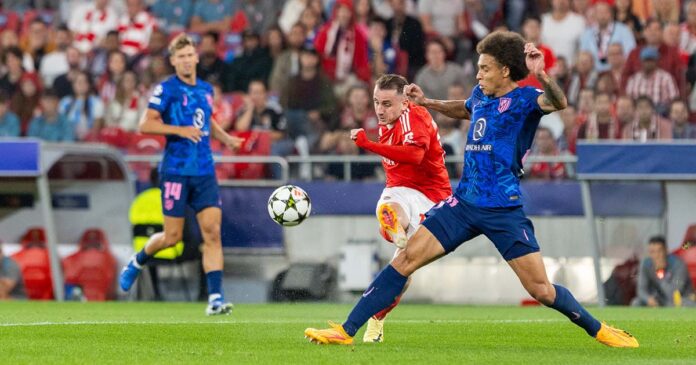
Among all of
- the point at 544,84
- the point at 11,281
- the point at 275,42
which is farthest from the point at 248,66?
the point at 544,84

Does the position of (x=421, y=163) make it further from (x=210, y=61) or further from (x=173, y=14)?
(x=173, y=14)

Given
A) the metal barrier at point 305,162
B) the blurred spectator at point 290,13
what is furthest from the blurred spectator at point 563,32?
the blurred spectator at point 290,13

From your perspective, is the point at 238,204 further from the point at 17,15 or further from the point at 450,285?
the point at 17,15

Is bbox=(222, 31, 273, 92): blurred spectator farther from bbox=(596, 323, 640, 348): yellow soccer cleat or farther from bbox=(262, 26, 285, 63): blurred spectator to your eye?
bbox=(596, 323, 640, 348): yellow soccer cleat

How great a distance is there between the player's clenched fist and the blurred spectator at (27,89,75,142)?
8440 mm

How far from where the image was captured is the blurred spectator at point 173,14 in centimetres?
2311

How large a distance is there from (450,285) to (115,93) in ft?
22.6

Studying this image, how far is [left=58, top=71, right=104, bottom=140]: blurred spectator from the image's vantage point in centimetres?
2158

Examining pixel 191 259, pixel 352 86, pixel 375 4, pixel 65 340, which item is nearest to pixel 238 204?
pixel 191 259

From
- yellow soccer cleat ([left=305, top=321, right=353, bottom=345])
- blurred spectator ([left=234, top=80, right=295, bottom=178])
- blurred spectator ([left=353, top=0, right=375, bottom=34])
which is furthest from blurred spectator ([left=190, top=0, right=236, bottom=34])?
yellow soccer cleat ([left=305, top=321, right=353, bottom=345])

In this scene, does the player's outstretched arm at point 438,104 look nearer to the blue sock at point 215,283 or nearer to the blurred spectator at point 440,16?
the blue sock at point 215,283

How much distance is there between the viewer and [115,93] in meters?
21.7

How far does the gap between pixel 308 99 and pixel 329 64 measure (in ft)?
2.33

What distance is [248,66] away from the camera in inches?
829
